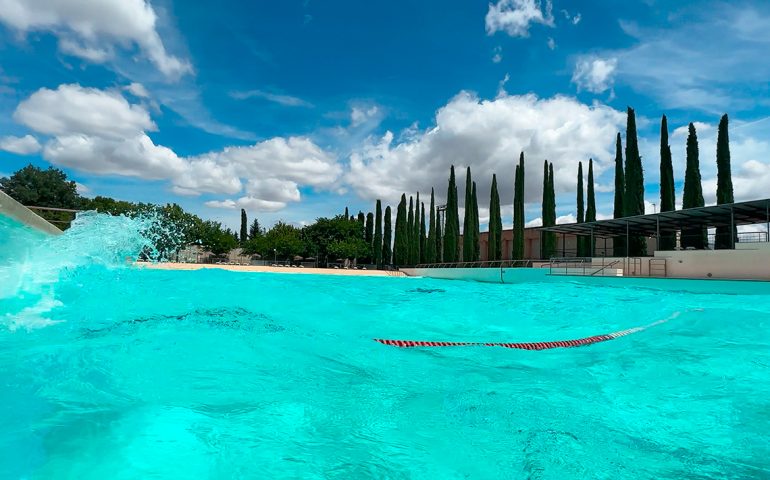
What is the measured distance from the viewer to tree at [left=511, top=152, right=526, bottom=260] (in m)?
31.3

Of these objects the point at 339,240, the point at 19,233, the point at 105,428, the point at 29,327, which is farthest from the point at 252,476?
the point at 339,240

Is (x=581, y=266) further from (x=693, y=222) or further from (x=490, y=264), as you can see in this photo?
(x=490, y=264)

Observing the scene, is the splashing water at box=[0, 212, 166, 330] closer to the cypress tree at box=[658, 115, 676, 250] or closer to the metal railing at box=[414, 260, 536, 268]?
the metal railing at box=[414, 260, 536, 268]

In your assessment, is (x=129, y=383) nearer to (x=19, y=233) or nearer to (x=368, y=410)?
(x=368, y=410)

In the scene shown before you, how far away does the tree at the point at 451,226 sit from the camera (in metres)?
36.6

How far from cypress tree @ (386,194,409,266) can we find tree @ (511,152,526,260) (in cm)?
1219

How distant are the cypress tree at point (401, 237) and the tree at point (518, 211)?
12.2 m

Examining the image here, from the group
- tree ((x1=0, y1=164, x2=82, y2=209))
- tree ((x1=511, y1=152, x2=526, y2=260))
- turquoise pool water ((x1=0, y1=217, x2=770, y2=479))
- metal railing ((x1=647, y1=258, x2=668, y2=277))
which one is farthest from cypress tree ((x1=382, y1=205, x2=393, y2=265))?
turquoise pool water ((x1=0, y1=217, x2=770, y2=479))

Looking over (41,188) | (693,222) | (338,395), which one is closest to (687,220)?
(693,222)

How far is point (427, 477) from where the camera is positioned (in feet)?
9.40

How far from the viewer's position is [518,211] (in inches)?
1257

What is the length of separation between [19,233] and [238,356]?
16.5 ft

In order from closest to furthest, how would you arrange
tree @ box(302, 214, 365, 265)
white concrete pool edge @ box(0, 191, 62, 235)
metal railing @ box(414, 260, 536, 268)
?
white concrete pool edge @ box(0, 191, 62, 235) < metal railing @ box(414, 260, 536, 268) < tree @ box(302, 214, 365, 265)

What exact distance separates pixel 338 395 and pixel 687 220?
22696 mm
